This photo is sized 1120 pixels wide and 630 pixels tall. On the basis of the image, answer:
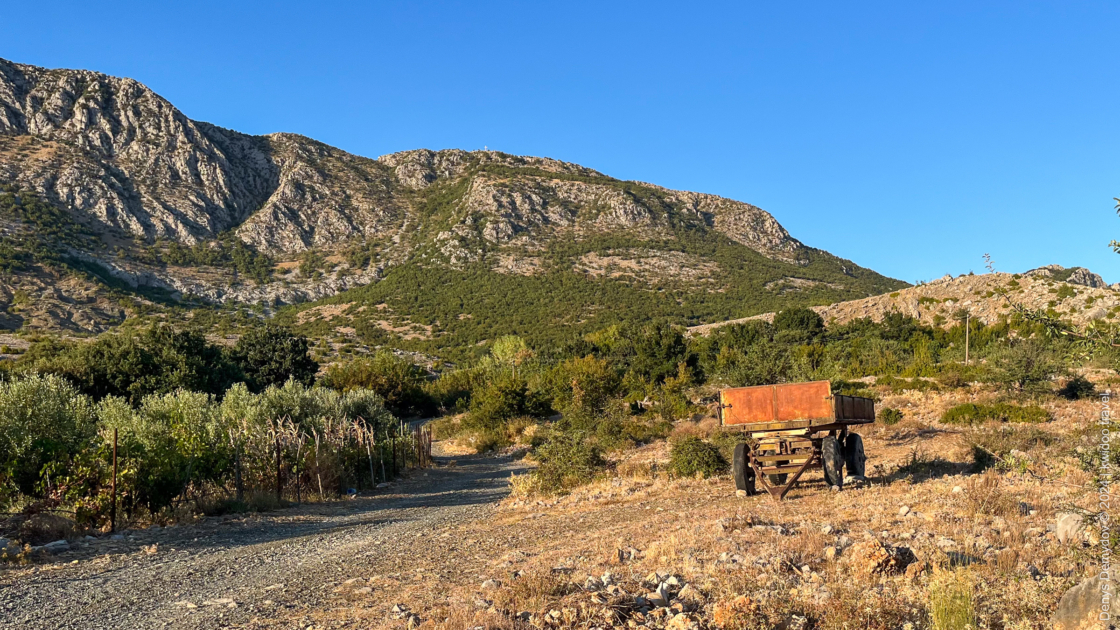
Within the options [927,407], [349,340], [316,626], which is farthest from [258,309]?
[316,626]

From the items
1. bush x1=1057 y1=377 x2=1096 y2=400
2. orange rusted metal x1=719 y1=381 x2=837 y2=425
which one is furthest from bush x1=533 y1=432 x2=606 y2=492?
bush x1=1057 y1=377 x2=1096 y2=400

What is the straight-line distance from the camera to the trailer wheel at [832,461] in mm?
11203

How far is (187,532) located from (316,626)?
7.17 metres

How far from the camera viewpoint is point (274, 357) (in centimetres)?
4300

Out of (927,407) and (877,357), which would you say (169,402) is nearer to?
(927,407)

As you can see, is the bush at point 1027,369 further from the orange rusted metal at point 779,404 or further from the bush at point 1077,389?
the orange rusted metal at point 779,404

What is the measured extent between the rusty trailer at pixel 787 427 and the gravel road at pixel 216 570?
5394mm

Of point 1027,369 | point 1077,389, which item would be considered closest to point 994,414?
point 1027,369

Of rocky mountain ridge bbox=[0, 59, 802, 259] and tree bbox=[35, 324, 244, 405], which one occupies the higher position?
rocky mountain ridge bbox=[0, 59, 802, 259]

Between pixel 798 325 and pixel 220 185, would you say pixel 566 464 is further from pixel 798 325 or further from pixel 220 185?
pixel 220 185

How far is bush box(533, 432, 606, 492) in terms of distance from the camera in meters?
16.0

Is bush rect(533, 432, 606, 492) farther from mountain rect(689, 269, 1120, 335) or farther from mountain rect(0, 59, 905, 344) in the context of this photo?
mountain rect(0, 59, 905, 344)

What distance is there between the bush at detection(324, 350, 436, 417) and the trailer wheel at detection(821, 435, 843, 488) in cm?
3308

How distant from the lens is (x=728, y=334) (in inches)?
1977
